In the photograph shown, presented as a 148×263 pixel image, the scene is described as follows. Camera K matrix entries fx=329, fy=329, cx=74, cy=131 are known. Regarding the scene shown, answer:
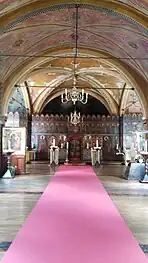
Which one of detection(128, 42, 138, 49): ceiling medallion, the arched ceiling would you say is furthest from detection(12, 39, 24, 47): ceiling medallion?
detection(128, 42, 138, 49): ceiling medallion

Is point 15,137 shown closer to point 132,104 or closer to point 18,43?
point 18,43

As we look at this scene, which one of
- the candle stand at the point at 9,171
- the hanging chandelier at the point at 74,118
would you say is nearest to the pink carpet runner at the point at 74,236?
the candle stand at the point at 9,171

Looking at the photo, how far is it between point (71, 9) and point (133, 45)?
3.16 m

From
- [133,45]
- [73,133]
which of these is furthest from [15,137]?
[73,133]

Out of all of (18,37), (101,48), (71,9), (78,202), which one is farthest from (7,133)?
(78,202)

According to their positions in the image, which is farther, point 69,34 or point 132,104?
point 132,104

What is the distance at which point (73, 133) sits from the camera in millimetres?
24688

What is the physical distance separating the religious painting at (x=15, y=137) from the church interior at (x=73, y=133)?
5 cm

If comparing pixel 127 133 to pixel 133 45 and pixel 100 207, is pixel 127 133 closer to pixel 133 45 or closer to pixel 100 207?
pixel 133 45

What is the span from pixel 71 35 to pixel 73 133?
11.7 meters

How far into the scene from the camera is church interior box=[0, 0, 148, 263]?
4.55 meters

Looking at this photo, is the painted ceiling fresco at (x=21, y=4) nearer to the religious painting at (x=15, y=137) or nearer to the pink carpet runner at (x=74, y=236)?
the pink carpet runner at (x=74, y=236)

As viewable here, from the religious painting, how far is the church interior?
5cm

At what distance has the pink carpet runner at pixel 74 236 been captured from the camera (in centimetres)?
374
